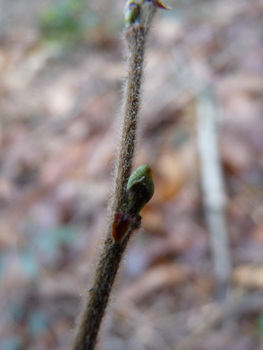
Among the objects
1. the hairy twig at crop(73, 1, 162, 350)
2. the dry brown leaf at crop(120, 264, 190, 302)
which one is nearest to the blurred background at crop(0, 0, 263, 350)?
the dry brown leaf at crop(120, 264, 190, 302)

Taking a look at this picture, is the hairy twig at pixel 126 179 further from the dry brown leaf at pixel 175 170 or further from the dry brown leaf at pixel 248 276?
the dry brown leaf at pixel 175 170

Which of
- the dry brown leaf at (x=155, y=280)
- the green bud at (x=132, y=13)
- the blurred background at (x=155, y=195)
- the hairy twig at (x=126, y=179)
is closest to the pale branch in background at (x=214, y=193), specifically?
the blurred background at (x=155, y=195)

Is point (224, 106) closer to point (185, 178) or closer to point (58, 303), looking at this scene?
point (185, 178)

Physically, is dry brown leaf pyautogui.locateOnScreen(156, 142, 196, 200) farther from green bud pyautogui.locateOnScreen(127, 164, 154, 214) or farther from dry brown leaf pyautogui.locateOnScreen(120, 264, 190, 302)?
green bud pyautogui.locateOnScreen(127, 164, 154, 214)

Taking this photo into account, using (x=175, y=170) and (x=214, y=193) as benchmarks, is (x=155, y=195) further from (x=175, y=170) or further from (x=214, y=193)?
(x=214, y=193)

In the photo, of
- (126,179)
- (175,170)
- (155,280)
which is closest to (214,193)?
(175,170)

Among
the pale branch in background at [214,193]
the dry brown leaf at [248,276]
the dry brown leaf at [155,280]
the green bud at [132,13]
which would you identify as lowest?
the dry brown leaf at [155,280]
